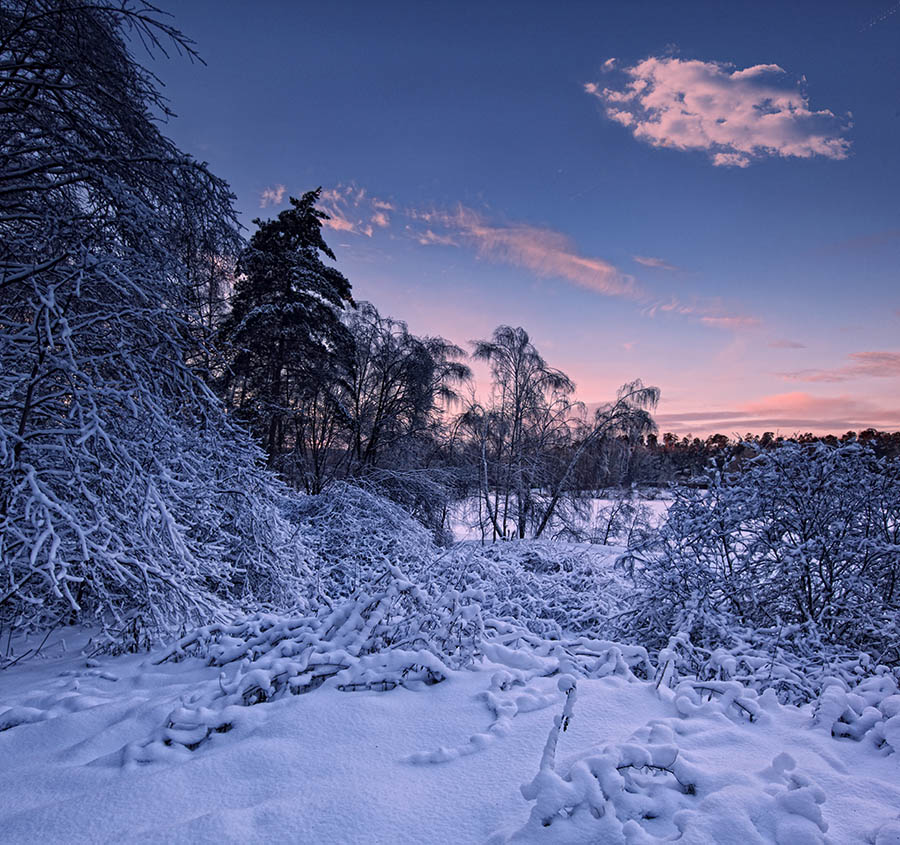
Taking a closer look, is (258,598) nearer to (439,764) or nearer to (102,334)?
A: (102,334)

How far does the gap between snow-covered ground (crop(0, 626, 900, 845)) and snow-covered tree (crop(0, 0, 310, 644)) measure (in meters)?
1.18

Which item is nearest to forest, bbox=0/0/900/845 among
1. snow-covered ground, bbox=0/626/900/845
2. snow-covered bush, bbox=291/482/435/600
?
snow-covered ground, bbox=0/626/900/845

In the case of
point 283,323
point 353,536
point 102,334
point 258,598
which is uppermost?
point 283,323

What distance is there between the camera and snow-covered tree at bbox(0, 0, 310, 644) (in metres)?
3.67

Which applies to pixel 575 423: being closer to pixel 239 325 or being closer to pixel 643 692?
pixel 239 325

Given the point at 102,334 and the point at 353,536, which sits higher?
the point at 102,334

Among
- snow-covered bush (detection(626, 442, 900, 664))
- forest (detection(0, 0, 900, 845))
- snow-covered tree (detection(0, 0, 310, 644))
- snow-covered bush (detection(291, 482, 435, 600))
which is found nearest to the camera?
forest (detection(0, 0, 900, 845))

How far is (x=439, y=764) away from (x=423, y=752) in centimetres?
11

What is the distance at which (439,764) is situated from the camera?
2189 millimetres

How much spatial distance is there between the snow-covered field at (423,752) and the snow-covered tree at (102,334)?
1.06 metres

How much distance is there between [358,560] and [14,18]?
28.9 ft

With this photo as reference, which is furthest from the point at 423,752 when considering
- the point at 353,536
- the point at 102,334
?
the point at 353,536

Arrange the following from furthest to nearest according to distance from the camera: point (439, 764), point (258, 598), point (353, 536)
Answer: point (353, 536), point (258, 598), point (439, 764)

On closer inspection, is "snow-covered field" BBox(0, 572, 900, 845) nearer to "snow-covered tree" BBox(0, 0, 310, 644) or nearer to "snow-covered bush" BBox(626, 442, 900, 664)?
"snow-covered tree" BBox(0, 0, 310, 644)
